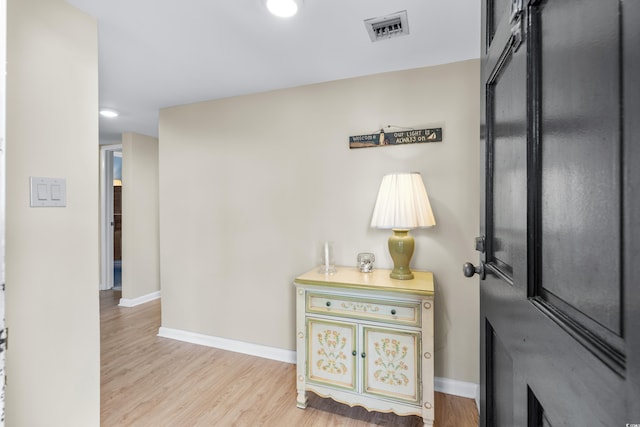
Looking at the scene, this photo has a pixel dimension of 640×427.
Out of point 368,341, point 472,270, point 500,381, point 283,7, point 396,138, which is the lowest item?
point 368,341

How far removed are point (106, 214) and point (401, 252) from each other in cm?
438

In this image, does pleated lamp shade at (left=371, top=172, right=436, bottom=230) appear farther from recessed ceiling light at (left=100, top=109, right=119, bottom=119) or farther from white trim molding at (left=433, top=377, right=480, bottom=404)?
recessed ceiling light at (left=100, top=109, right=119, bottom=119)

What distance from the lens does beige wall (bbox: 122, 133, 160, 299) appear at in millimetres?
3885

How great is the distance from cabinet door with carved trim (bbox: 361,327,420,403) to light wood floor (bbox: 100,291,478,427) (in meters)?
0.23

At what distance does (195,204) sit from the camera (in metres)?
2.85

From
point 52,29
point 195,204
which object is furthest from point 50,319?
point 195,204

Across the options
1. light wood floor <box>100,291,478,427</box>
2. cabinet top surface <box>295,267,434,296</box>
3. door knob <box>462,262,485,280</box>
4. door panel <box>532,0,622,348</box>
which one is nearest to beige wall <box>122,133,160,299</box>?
light wood floor <box>100,291,478,427</box>

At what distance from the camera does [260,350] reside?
2592mm

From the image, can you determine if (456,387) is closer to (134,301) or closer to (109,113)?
(134,301)

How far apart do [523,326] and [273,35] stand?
71.0 inches

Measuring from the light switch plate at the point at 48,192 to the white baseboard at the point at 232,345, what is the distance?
70.9 inches

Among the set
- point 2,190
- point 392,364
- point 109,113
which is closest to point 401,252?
point 392,364

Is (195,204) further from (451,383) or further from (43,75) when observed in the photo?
(451,383)

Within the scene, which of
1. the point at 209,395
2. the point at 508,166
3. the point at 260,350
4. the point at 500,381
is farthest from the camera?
the point at 260,350
